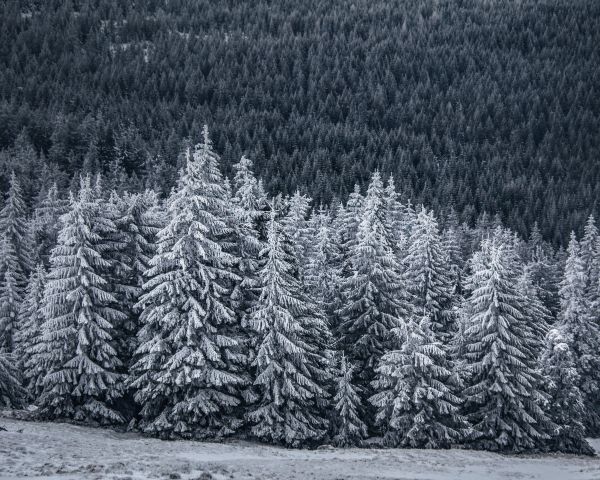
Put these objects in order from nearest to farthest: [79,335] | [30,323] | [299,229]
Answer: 1. [79,335]
2. [30,323]
3. [299,229]

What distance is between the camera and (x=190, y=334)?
91.6 feet

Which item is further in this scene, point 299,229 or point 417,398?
point 299,229

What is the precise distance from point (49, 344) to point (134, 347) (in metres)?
3.84

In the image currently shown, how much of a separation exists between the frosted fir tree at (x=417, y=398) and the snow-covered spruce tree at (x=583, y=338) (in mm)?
18818

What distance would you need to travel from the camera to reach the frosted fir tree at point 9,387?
31.4 meters

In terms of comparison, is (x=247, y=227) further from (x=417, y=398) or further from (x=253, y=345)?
(x=417, y=398)

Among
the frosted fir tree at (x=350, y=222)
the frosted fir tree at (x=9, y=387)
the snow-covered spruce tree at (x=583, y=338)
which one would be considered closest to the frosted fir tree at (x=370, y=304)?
the frosted fir tree at (x=350, y=222)

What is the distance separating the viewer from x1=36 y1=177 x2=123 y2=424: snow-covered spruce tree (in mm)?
28797

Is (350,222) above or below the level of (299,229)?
above

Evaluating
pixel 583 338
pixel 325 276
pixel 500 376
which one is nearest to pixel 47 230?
pixel 325 276

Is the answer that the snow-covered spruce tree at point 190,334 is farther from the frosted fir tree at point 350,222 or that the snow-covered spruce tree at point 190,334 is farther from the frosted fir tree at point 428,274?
the frosted fir tree at point 350,222

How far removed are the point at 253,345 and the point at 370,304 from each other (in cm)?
727

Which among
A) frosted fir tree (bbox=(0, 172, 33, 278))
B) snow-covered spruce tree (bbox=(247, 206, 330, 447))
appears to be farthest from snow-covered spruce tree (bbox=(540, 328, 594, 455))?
frosted fir tree (bbox=(0, 172, 33, 278))

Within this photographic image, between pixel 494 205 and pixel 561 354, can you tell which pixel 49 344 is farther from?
pixel 494 205
